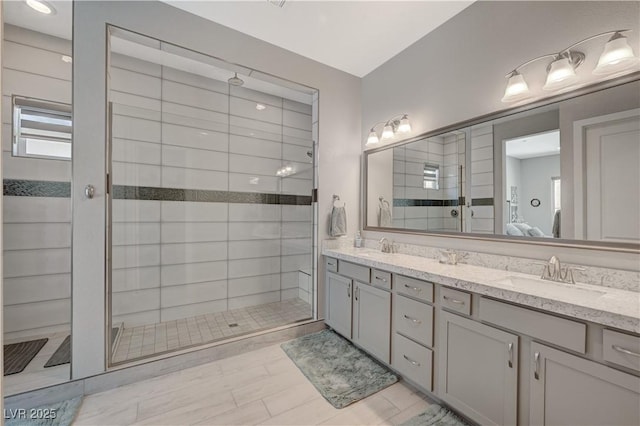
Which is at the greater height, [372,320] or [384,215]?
[384,215]

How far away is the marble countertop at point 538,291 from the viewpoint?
1170 millimetres

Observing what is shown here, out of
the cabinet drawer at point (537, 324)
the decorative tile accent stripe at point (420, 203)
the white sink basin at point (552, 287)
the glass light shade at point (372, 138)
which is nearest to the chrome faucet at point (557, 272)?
the white sink basin at point (552, 287)

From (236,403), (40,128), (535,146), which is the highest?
(40,128)

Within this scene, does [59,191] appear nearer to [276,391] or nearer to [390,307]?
[276,391]

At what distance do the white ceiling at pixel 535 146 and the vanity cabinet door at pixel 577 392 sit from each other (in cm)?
117

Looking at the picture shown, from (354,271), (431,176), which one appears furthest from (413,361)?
(431,176)

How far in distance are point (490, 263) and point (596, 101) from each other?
1113 mm

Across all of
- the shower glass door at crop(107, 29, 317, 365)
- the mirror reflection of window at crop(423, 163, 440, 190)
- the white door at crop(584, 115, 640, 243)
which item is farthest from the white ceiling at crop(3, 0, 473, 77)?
the white door at crop(584, 115, 640, 243)

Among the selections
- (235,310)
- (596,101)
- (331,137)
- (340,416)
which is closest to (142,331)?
(235,310)

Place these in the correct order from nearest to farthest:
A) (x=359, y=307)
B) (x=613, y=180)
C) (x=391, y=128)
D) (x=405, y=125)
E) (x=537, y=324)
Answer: (x=537, y=324) < (x=613, y=180) < (x=359, y=307) < (x=405, y=125) < (x=391, y=128)

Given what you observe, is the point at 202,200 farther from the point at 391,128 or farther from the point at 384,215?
the point at 391,128

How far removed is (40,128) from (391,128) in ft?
10.2

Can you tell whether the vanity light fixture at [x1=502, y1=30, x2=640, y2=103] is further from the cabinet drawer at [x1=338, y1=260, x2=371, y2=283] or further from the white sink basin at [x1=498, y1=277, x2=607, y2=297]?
the cabinet drawer at [x1=338, y1=260, x2=371, y2=283]

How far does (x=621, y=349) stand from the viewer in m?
1.14
